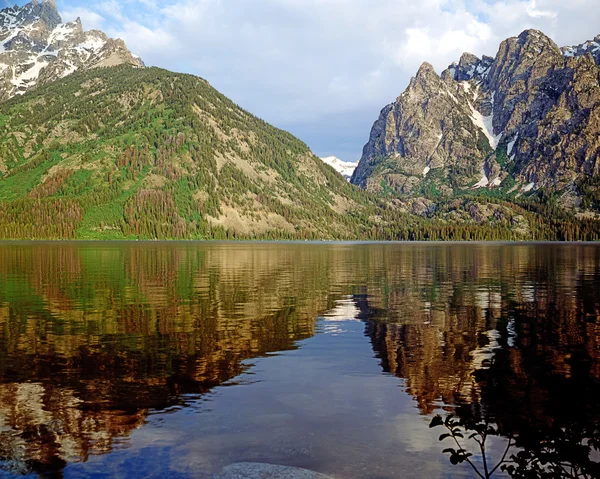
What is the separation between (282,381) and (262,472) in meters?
10.4

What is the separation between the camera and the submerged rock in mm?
14906

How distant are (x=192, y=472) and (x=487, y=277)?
7685cm

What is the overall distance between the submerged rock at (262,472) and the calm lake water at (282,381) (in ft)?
2.11

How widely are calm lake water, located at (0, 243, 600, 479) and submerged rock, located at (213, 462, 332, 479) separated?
64 cm

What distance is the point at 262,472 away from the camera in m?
15.2

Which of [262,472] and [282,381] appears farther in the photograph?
[282,381]

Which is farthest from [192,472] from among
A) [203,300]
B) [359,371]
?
[203,300]

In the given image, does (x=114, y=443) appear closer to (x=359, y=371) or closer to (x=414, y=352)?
(x=359, y=371)

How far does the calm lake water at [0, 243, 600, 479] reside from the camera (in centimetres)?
1681

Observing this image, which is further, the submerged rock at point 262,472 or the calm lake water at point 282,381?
the calm lake water at point 282,381

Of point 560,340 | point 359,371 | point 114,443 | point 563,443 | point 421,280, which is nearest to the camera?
point 563,443

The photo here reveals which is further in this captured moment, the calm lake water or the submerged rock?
the calm lake water

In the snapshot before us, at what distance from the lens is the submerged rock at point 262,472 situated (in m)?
14.9

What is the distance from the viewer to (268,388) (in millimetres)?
24203
